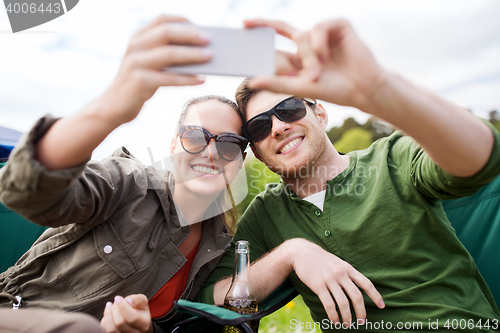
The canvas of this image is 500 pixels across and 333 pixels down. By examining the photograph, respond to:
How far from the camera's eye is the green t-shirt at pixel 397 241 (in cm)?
170

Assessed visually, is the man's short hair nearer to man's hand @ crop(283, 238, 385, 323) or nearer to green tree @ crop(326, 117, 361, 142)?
man's hand @ crop(283, 238, 385, 323)

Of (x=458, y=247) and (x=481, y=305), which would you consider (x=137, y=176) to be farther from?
(x=481, y=305)

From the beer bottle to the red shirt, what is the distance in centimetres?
34

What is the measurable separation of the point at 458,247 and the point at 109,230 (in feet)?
5.83

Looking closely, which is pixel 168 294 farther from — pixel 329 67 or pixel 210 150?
pixel 329 67

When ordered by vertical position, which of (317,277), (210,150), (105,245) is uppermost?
(210,150)

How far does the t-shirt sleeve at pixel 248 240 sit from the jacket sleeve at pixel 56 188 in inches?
28.7

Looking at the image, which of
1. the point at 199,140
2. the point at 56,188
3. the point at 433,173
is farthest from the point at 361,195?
the point at 56,188

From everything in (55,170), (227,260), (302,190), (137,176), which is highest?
(55,170)

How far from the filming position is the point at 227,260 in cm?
212

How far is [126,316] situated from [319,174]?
1379 mm

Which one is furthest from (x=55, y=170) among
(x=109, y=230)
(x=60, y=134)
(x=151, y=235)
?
(x=151, y=235)

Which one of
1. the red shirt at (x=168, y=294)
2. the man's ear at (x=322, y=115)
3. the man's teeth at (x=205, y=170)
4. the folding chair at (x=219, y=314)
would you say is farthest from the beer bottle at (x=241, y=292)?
the man's ear at (x=322, y=115)

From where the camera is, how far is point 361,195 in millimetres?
1980
